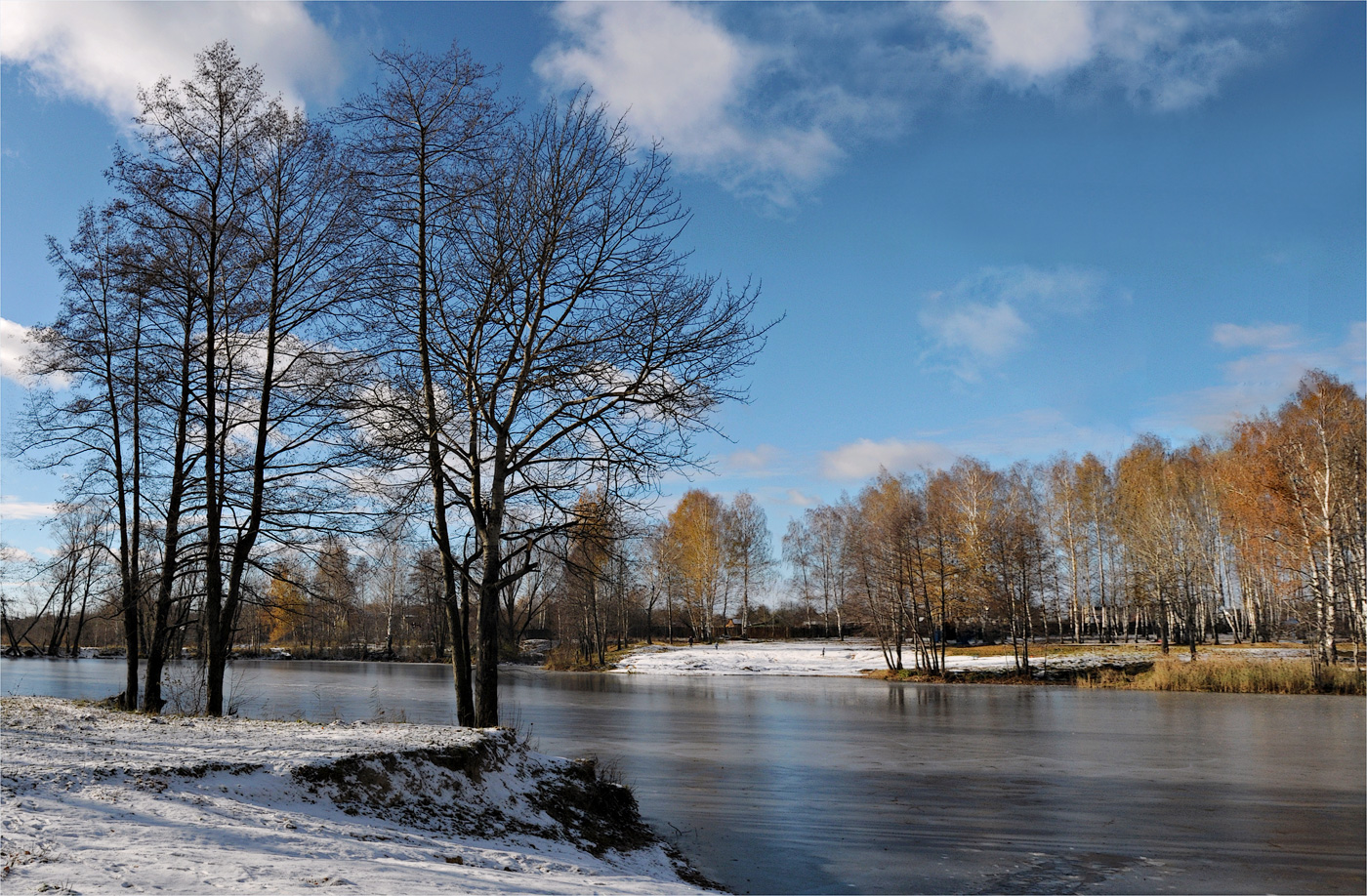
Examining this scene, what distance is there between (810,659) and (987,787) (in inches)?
1620

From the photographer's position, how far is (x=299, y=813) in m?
6.91

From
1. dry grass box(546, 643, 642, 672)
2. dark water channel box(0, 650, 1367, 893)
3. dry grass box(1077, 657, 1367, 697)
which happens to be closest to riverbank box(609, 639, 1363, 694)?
dry grass box(1077, 657, 1367, 697)

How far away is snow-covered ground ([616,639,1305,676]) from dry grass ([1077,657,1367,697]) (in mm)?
5918

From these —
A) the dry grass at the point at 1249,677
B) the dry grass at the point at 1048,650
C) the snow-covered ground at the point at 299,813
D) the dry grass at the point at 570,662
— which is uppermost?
the snow-covered ground at the point at 299,813

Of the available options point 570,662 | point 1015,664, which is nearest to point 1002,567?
point 1015,664

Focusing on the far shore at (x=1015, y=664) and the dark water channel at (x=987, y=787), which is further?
the far shore at (x=1015, y=664)

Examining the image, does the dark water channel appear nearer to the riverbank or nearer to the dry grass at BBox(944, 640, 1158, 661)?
the riverbank

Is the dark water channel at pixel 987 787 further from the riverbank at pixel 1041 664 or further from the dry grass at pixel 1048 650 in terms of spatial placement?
the dry grass at pixel 1048 650

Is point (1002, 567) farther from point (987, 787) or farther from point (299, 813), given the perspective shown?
point (299, 813)

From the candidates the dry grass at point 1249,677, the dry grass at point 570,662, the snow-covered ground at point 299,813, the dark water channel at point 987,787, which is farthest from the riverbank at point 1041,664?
the snow-covered ground at point 299,813

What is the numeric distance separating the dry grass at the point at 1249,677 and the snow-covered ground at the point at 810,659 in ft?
19.4

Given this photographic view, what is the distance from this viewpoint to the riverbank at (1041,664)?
3291 centimetres

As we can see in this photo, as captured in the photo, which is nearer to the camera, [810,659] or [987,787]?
[987,787]

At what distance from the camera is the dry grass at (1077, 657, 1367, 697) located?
1220 inches
